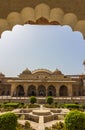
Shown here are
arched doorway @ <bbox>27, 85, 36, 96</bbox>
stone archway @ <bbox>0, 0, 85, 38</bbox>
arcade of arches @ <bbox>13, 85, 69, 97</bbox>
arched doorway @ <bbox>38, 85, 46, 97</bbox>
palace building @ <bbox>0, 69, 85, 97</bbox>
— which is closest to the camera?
stone archway @ <bbox>0, 0, 85, 38</bbox>

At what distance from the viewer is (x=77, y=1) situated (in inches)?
87.5

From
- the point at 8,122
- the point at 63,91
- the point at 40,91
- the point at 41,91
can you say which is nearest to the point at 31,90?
the point at 40,91

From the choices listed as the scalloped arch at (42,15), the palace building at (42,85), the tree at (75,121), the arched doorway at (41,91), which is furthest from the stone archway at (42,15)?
the arched doorway at (41,91)

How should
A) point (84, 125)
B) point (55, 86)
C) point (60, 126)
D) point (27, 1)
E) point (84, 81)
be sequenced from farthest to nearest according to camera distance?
1. point (84, 81)
2. point (55, 86)
3. point (60, 126)
4. point (84, 125)
5. point (27, 1)

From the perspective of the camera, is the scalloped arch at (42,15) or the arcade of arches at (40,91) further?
the arcade of arches at (40,91)

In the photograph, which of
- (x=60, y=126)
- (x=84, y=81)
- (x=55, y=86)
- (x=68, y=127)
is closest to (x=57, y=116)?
(x=60, y=126)

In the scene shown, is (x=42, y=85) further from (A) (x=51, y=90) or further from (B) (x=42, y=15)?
(B) (x=42, y=15)

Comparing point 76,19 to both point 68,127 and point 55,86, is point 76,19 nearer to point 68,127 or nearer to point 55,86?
point 68,127

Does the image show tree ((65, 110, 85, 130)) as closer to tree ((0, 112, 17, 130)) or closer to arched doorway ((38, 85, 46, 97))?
tree ((0, 112, 17, 130))

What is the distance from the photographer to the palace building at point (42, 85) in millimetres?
31688

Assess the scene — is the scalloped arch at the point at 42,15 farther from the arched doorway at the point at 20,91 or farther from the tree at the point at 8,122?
the arched doorway at the point at 20,91

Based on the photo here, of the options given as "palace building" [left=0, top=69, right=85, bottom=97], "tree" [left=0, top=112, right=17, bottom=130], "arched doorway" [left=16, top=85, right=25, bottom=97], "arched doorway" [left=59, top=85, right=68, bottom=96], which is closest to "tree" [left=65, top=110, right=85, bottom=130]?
"tree" [left=0, top=112, right=17, bottom=130]

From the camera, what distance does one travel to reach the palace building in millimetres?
31688

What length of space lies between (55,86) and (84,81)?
267 inches
